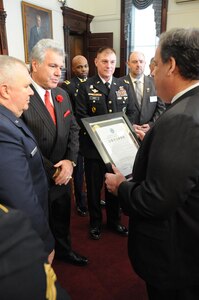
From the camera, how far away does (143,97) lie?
2807mm

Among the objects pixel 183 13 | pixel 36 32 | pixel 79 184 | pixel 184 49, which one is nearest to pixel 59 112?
pixel 184 49

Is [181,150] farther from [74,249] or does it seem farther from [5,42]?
[5,42]

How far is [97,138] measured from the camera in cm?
156

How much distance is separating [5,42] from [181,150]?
520 cm

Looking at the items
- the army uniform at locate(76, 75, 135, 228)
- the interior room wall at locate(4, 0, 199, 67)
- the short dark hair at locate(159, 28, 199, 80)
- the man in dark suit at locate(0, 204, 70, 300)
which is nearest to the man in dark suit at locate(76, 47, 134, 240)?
the army uniform at locate(76, 75, 135, 228)

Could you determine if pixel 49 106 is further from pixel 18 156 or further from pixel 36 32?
pixel 36 32

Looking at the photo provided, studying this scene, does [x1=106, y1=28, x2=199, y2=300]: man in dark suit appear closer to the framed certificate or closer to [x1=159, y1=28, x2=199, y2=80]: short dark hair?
[x1=159, y1=28, x2=199, y2=80]: short dark hair

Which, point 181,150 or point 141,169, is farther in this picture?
point 141,169

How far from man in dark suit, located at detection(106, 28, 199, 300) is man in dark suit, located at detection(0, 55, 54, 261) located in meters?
0.42

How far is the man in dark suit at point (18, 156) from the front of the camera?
1131mm

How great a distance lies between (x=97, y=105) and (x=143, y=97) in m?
0.61

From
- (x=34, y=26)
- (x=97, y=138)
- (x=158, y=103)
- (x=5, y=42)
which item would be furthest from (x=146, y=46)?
(x=97, y=138)

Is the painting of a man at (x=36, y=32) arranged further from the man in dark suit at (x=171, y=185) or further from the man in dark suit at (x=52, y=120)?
the man in dark suit at (x=171, y=185)

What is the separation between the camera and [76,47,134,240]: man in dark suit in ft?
8.07
